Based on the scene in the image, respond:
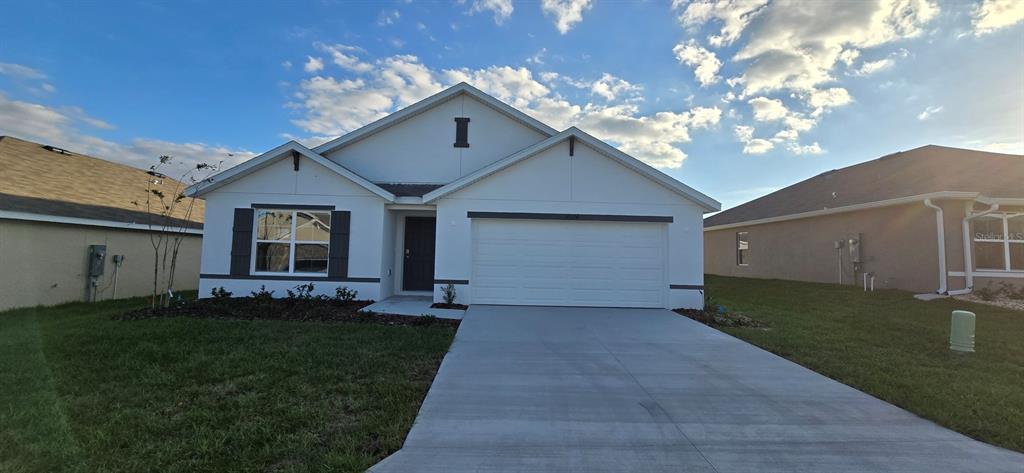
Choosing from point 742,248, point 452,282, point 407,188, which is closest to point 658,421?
point 452,282

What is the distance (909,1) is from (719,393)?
9.99 metres

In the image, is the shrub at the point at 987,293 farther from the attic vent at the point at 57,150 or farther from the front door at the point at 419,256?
the attic vent at the point at 57,150

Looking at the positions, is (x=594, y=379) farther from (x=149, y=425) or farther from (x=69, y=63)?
(x=69, y=63)

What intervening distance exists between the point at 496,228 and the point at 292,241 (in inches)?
196

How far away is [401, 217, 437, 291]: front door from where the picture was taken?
12.5 meters

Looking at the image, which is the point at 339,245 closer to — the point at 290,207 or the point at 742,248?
the point at 290,207

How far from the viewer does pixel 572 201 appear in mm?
10672

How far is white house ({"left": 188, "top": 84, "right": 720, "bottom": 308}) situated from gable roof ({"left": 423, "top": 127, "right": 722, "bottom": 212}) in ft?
0.09

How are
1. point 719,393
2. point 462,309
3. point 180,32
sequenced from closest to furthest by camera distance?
point 719,393, point 462,309, point 180,32

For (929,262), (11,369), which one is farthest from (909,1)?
(11,369)

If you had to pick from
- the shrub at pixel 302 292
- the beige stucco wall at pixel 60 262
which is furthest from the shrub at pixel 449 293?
the beige stucco wall at pixel 60 262

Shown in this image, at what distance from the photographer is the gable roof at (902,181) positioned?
13.4 m

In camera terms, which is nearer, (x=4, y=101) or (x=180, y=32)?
(x=180, y=32)

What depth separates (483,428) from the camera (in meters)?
3.70
